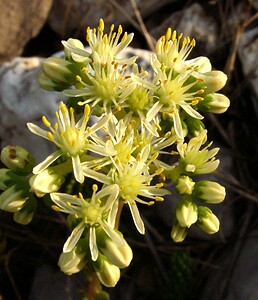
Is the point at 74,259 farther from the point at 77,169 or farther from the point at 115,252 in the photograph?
the point at 77,169

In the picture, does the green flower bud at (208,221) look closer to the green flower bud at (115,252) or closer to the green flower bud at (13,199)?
the green flower bud at (115,252)

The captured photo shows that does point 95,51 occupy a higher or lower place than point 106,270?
higher

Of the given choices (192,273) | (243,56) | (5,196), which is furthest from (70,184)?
(243,56)

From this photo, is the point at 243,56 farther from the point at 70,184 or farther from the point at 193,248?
the point at 70,184

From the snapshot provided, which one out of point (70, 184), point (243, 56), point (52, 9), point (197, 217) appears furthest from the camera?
point (52, 9)

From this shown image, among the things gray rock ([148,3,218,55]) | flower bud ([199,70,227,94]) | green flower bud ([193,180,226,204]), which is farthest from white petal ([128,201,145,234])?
gray rock ([148,3,218,55])

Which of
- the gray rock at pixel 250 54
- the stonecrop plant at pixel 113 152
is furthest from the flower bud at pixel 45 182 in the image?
the gray rock at pixel 250 54
